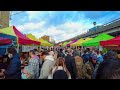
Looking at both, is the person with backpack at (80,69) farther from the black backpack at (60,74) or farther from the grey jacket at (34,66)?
the black backpack at (60,74)

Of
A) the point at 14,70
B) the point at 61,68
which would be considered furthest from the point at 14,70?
the point at 61,68

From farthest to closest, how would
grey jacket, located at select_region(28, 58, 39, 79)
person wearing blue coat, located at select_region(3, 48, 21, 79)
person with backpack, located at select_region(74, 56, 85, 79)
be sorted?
1. person with backpack, located at select_region(74, 56, 85, 79)
2. grey jacket, located at select_region(28, 58, 39, 79)
3. person wearing blue coat, located at select_region(3, 48, 21, 79)

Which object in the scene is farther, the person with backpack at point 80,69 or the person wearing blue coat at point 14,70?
the person with backpack at point 80,69

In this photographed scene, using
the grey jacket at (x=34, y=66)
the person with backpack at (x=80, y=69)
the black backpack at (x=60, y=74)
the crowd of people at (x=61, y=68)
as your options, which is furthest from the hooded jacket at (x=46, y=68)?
the person with backpack at (x=80, y=69)

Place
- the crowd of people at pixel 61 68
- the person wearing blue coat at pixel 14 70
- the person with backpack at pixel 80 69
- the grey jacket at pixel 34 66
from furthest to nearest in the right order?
the person with backpack at pixel 80 69 < the grey jacket at pixel 34 66 < the person wearing blue coat at pixel 14 70 < the crowd of people at pixel 61 68

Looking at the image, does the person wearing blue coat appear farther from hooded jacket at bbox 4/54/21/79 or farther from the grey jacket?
the grey jacket

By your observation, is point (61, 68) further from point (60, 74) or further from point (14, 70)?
point (14, 70)

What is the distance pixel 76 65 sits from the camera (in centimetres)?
747

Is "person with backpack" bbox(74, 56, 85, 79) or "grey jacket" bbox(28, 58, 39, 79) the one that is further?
"person with backpack" bbox(74, 56, 85, 79)

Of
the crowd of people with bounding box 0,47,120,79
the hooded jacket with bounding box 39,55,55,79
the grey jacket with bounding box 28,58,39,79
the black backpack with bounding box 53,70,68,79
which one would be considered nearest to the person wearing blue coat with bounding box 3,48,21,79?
the crowd of people with bounding box 0,47,120,79
